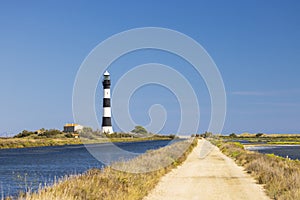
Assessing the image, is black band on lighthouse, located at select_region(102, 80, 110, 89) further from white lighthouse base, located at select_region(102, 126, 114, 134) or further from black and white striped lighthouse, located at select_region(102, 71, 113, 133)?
white lighthouse base, located at select_region(102, 126, 114, 134)

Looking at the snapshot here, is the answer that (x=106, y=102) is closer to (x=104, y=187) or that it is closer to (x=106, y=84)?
(x=106, y=84)

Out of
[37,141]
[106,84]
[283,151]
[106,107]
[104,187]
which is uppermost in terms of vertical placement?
[106,84]

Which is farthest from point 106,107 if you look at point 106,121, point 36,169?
point 36,169

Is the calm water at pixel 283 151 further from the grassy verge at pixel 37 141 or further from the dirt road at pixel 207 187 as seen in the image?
the grassy verge at pixel 37 141

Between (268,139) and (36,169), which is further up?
(268,139)

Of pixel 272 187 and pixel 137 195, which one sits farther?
pixel 272 187

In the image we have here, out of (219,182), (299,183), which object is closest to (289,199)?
(299,183)

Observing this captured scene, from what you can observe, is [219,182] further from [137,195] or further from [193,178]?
[137,195]

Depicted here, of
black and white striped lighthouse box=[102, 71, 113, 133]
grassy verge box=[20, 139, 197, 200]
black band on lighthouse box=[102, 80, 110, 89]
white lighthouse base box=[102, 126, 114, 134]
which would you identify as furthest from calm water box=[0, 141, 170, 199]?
black band on lighthouse box=[102, 80, 110, 89]

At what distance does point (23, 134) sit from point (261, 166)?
324ft

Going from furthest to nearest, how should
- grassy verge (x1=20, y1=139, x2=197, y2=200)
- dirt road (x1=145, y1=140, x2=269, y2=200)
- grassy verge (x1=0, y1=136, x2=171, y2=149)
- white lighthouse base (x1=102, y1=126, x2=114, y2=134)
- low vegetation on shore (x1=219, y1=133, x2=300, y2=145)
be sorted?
1. low vegetation on shore (x1=219, y1=133, x2=300, y2=145)
2. grassy verge (x1=0, y1=136, x2=171, y2=149)
3. white lighthouse base (x1=102, y1=126, x2=114, y2=134)
4. dirt road (x1=145, y1=140, x2=269, y2=200)
5. grassy verge (x1=20, y1=139, x2=197, y2=200)

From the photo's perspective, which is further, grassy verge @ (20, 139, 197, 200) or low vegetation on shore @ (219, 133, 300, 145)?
low vegetation on shore @ (219, 133, 300, 145)

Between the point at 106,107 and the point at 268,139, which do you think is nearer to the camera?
the point at 106,107

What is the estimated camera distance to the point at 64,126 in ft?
443
